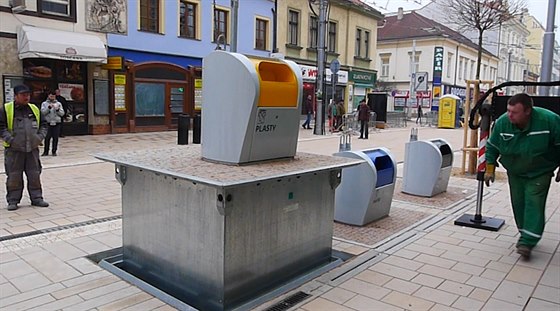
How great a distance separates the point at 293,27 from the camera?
25.6m

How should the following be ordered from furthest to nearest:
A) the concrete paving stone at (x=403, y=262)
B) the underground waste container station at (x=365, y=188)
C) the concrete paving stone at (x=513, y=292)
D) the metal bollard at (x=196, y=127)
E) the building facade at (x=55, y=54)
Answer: the metal bollard at (x=196, y=127) → the building facade at (x=55, y=54) → the underground waste container station at (x=365, y=188) → the concrete paving stone at (x=403, y=262) → the concrete paving stone at (x=513, y=292)

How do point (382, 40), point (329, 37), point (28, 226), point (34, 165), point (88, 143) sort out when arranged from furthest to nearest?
point (382, 40) < point (329, 37) < point (88, 143) < point (34, 165) < point (28, 226)

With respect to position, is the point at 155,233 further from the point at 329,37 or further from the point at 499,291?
the point at 329,37

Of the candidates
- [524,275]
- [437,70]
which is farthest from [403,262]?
[437,70]

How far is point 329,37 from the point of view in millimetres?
27938

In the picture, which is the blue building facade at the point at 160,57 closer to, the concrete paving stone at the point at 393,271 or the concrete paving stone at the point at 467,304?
the concrete paving stone at the point at 393,271

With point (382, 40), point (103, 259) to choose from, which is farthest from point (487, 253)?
point (382, 40)

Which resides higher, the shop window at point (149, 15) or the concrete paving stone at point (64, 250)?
the shop window at point (149, 15)

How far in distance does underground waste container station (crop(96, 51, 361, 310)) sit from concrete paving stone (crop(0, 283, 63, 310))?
0.55 meters

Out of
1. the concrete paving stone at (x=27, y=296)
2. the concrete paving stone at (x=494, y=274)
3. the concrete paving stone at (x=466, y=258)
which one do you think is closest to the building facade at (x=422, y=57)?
the concrete paving stone at (x=466, y=258)

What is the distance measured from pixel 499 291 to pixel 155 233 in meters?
2.89

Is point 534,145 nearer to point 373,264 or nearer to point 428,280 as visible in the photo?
point 428,280

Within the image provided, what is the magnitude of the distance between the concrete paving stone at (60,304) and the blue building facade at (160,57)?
13.4 m

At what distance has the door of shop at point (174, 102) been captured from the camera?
740 inches
